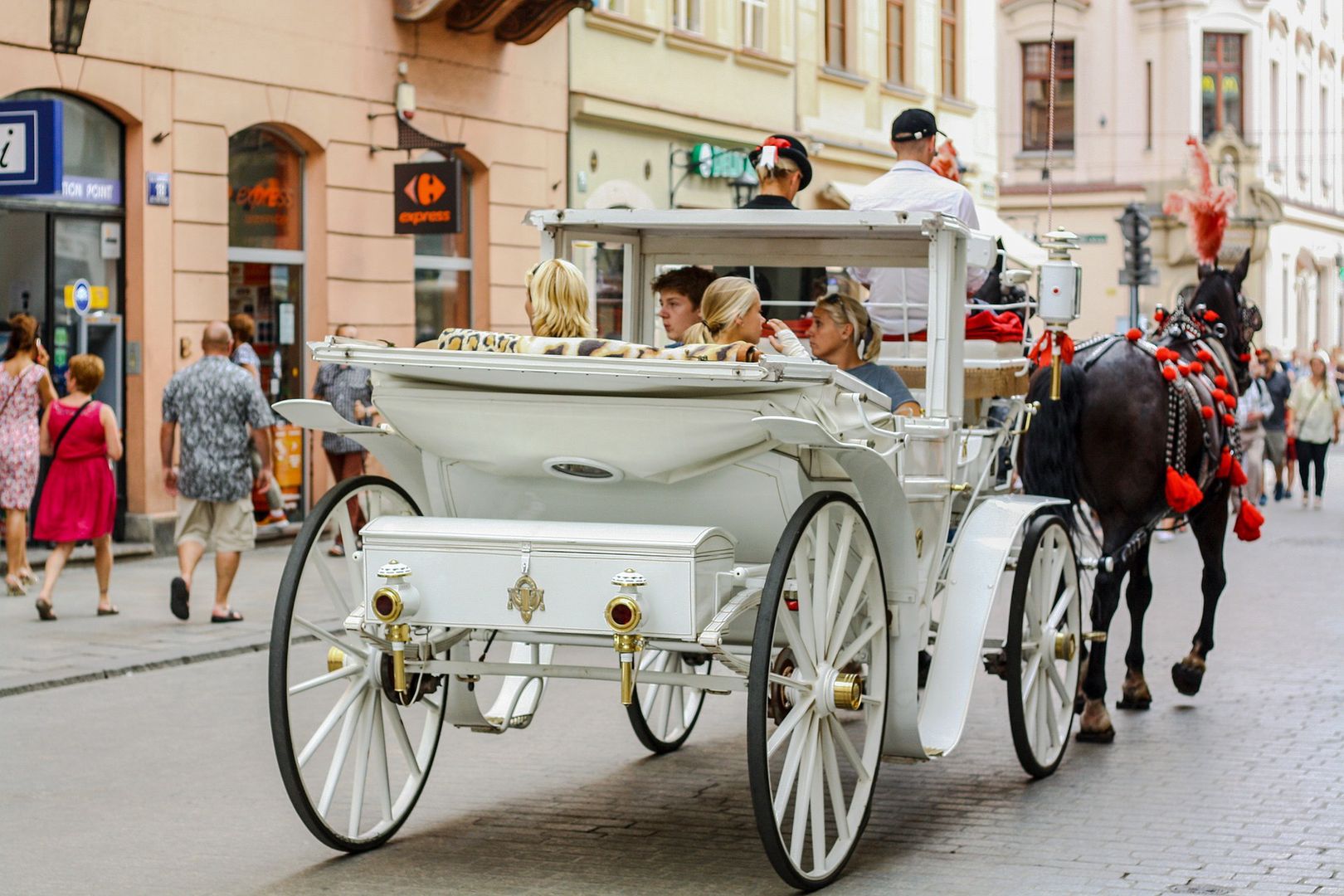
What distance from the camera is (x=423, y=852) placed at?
623 cm

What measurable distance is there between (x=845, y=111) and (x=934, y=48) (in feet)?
11.6

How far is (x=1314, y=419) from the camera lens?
23.5 meters

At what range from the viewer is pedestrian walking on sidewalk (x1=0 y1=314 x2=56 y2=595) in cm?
1275

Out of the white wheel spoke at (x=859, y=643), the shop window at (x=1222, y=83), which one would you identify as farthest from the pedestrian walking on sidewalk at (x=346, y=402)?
the shop window at (x=1222, y=83)

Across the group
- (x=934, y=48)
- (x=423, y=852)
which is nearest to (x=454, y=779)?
(x=423, y=852)

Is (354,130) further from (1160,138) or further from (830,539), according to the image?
(1160,138)

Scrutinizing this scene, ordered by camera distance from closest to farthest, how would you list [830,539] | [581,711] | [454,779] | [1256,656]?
1. [830,539]
2. [454,779]
3. [581,711]
4. [1256,656]

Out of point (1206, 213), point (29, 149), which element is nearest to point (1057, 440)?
point (1206, 213)

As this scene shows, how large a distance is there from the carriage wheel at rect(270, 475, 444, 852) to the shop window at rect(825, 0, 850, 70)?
21238mm

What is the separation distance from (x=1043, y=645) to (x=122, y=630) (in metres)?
6.20

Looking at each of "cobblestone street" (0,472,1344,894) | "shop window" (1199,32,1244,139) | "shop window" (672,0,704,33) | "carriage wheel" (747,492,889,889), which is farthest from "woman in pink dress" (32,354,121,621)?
"shop window" (1199,32,1244,139)

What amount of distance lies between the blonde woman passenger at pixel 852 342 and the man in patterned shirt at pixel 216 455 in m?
5.91

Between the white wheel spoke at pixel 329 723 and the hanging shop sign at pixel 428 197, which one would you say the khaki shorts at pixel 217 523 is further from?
the white wheel spoke at pixel 329 723

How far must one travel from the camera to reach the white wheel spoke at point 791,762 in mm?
5562
